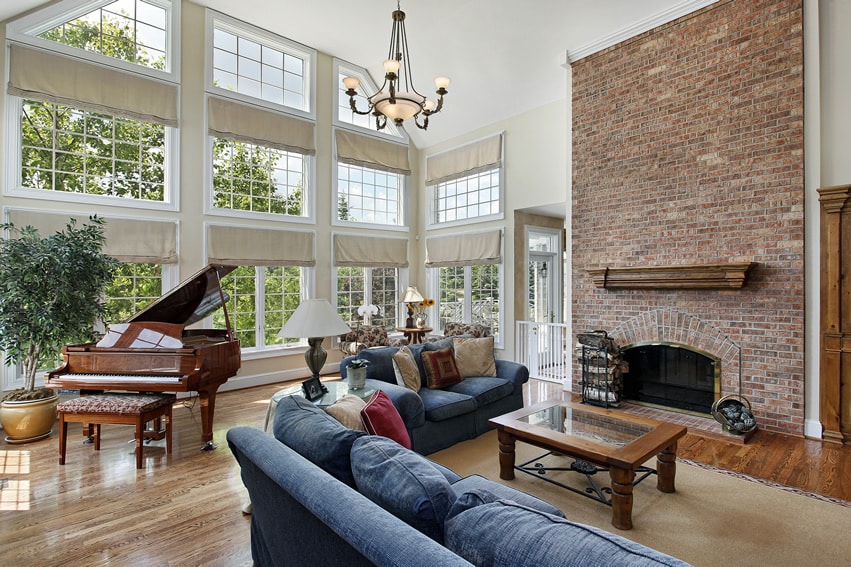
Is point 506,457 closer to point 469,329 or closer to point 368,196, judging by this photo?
point 469,329

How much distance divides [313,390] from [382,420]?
3.54ft

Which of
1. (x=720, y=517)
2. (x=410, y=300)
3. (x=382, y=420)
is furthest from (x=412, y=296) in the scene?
(x=720, y=517)

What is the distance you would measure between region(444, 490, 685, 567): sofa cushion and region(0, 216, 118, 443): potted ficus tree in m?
4.16

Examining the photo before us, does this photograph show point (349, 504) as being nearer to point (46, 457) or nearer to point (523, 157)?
point (46, 457)

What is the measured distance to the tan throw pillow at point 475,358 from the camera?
171 inches

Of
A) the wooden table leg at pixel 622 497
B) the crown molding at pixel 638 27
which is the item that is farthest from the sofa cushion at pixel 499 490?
the crown molding at pixel 638 27

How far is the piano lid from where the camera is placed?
3.68m

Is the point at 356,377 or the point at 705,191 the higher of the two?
the point at 705,191

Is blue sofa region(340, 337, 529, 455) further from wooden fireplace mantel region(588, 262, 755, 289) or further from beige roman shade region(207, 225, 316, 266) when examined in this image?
beige roman shade region(207, 225, 316, 266)

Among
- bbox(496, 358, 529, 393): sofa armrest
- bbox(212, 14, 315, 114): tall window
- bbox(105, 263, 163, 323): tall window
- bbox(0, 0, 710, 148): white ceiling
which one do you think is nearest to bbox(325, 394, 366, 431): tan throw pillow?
bbox(496, 358, 529, 393): sofa armrest

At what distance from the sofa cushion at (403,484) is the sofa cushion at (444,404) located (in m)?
1.91

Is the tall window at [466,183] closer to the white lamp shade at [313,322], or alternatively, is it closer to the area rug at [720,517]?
the white lamp shade at [313,322]

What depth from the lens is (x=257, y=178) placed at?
6242mm

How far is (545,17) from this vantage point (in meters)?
5.16
